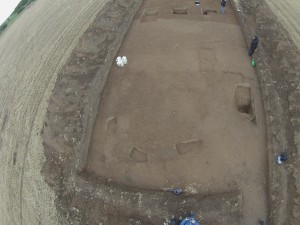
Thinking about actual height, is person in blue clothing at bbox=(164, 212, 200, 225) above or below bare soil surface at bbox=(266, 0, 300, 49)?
above

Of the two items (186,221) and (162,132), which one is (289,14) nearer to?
(162,132)

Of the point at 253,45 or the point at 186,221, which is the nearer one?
the point at 186,221

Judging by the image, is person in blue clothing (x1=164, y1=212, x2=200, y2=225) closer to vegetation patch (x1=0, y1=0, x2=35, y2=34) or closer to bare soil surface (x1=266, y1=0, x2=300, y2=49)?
bare soil surface (x1=266, y1=0, x2=300, y2=49)

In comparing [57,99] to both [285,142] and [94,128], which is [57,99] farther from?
[285,142]

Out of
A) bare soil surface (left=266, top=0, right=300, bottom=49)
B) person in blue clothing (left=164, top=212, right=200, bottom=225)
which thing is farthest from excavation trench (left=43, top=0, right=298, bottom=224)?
bare soil surface (left=266, top=0, right=300, bottom=49)

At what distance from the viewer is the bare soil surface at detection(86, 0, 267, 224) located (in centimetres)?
1145

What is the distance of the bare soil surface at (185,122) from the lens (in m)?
11.5

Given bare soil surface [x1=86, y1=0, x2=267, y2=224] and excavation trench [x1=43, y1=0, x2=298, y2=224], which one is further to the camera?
bare soil surface [x1=86, y1=0, x2=267, y2=224]

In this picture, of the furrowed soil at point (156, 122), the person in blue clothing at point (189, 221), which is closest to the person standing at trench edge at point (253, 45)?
the furrowed soil at point (156, 122)

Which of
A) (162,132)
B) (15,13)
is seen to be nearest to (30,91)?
(162,132)

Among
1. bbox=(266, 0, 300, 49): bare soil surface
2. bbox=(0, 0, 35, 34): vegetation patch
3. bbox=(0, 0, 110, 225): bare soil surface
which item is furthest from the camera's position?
bbox=(0, 0, 35, 34): vegetation patch

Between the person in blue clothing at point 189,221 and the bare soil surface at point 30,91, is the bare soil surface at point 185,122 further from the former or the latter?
the bare soil surface at point 30,91

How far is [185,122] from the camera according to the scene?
40.3 feet

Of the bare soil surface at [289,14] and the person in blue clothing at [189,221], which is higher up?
the person in blue clothing at [189,221]
